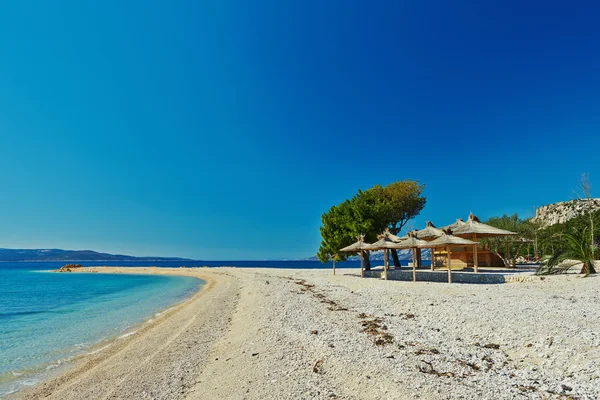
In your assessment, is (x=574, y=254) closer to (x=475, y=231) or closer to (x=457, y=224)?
(x=475, y=231)

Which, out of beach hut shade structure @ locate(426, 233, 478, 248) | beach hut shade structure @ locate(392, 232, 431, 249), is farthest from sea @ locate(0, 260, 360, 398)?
beach hut shade structure @ locate(426, 233, 478, 248)

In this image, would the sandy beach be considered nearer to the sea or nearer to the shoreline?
the shoreline

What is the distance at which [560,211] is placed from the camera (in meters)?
57.8

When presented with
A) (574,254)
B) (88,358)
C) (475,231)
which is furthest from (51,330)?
(475,231)

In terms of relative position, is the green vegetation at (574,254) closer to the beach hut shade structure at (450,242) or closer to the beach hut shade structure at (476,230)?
the beach hut shade structure at (450,242)

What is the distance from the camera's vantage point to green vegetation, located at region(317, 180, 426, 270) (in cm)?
2469

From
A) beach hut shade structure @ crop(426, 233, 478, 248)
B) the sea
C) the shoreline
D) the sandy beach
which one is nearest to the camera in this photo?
the sandy beach

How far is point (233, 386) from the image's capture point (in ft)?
16.1

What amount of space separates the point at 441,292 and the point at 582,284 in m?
4.84

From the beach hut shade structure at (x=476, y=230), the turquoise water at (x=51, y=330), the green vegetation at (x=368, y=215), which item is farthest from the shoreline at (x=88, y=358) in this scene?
the beach hut shade structure at (x=476, y=230)

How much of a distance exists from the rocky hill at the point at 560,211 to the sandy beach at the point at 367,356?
55.3 metres

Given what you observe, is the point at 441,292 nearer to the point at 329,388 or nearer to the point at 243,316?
the point at 243,316

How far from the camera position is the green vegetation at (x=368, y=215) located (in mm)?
24688

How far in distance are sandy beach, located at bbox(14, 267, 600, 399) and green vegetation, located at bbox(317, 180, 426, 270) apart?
46.6 feet
